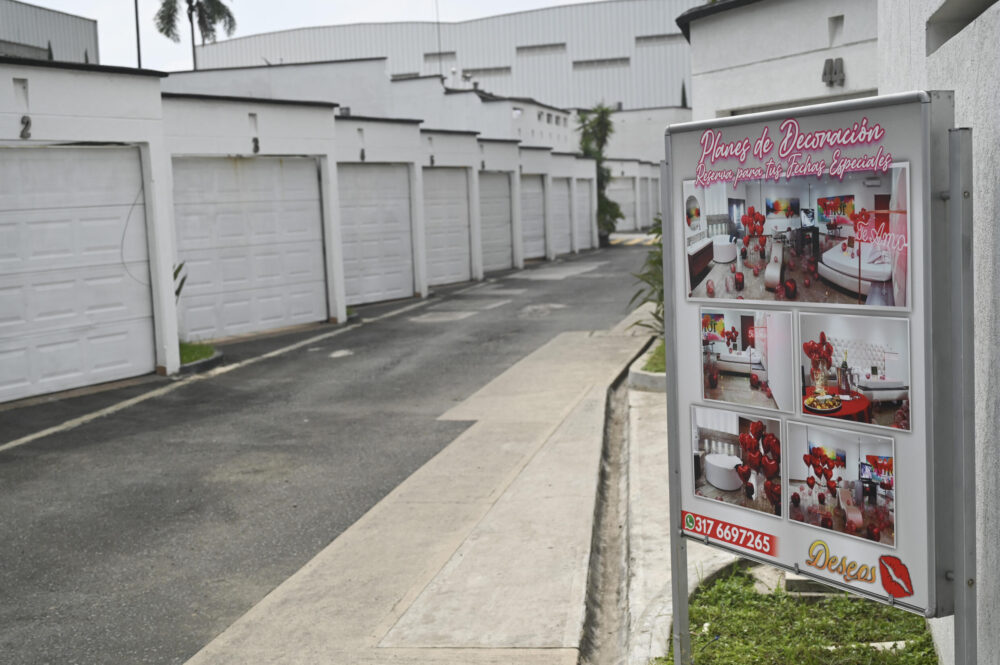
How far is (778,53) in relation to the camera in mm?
11938

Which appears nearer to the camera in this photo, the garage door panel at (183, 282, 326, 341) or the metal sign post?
the metal sign post

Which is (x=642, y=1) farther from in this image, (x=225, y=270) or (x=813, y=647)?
(x=813, y=647)

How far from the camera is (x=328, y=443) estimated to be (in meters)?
10.9

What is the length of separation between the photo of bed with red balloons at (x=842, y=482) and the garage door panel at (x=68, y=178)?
11946 millimetres

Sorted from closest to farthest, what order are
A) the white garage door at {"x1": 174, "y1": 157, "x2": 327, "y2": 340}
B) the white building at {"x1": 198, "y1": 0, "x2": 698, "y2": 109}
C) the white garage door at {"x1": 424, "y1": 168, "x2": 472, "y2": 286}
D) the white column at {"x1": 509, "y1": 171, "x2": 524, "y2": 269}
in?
the white garage door at {"x1": 174, "y1": 157, "x2": 327, "y2": 340} < the white garage door at {"x1": 424, "y1": 168, "x2": 472, "y2": 286} < the white column at {"x1": 509, "y1": 171, "x2": 524, "y2": 269} < the white building at {"x1": 198, "y1": 0, "x2": 698, "y2": 109}

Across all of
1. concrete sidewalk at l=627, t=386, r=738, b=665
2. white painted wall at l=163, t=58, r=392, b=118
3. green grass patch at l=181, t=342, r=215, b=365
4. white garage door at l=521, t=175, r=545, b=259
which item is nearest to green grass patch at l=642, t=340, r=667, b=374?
concrete sidewalk at l=627, t=386, r=738, b=665

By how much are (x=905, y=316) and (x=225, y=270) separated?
16162 mm

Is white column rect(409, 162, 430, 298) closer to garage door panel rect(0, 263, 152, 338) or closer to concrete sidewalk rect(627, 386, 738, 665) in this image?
garage door panel rect(0, 263, 152, 338)

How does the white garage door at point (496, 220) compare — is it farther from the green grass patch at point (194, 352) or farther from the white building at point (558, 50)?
the white building at point (558, 50)

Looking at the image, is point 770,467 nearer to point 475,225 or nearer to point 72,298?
point 72,298

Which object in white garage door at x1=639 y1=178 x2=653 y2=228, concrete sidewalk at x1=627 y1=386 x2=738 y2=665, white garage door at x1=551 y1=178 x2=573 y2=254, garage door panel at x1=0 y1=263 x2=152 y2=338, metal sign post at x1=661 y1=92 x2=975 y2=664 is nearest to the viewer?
metal sign post at x1=661 y1=92 x2=975 y2=664

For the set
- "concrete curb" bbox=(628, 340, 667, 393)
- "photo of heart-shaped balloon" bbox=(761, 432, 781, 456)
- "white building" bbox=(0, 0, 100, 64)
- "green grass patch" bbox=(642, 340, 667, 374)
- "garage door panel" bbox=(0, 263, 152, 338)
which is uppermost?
"white building" bbox=(0, 0, 100, 64)

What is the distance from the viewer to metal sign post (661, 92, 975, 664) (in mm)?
3594

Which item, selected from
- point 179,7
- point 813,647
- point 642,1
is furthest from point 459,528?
point 642,1
